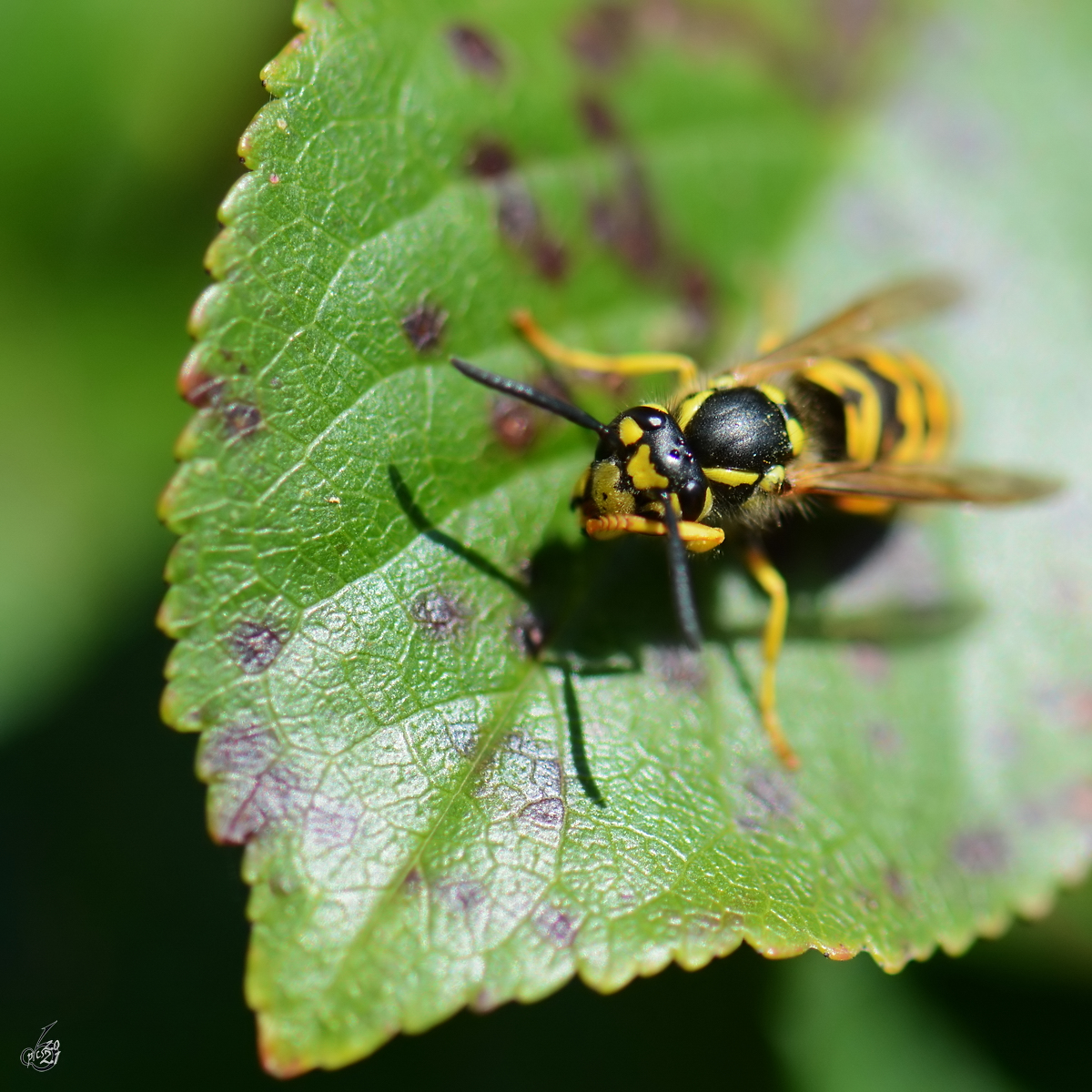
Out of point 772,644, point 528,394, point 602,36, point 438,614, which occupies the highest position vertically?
point 602,36

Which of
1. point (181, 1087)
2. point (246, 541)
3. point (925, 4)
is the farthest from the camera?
point (925, 4)

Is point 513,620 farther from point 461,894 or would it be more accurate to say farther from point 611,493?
point 461,894

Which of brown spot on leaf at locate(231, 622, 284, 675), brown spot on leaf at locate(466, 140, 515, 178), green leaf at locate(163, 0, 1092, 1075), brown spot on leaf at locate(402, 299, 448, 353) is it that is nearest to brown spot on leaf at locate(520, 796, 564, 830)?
green leaf at locate(163, 0, 1092, 1075)

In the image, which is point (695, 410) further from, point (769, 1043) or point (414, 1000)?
point (769, 1043)

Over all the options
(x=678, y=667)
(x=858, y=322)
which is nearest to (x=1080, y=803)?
(x=678, y=667)

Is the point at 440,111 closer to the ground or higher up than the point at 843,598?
higher up

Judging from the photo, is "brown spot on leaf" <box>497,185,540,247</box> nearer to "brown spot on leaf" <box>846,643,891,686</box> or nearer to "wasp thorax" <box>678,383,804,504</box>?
"wasp thorax" <box>678,383,804,504</box>

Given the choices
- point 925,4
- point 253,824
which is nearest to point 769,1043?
point 253,824
